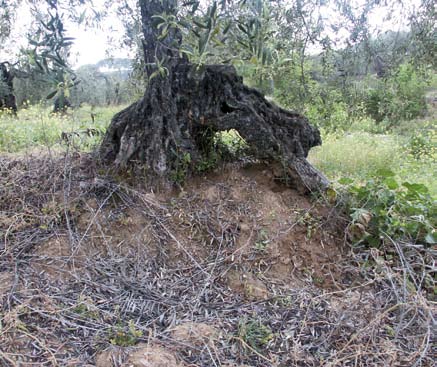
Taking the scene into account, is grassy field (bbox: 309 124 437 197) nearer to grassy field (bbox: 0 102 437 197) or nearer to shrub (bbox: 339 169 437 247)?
grassy field (bbox: 0 102 437 197)

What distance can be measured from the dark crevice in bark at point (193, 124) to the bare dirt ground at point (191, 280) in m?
0.20

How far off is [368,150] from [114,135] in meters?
4.86

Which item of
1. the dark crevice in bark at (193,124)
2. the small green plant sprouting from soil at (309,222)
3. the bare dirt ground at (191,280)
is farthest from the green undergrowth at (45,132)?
the small green plant sprouting from soil at (309,222)

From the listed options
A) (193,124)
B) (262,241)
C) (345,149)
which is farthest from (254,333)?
(345,149)

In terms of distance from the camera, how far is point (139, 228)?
9.86 ft

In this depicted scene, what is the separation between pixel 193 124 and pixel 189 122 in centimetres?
4

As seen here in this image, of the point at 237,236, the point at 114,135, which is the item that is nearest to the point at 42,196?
the point at 114,135

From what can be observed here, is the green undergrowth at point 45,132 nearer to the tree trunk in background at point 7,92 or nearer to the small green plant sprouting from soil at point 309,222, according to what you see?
the tree trunk in background at point 7,92

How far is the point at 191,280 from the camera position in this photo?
2.72 m

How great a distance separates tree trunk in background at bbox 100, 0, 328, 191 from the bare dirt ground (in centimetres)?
19

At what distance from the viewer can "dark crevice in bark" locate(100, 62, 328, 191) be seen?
3240 mm

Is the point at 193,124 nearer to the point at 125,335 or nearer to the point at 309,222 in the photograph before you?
the point at 309,222

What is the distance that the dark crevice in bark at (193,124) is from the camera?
128 inches

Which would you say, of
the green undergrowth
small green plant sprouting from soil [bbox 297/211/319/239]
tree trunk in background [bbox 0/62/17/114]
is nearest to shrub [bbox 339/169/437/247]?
small green plant sprouting from soil [bbox 297/211/319/239]
